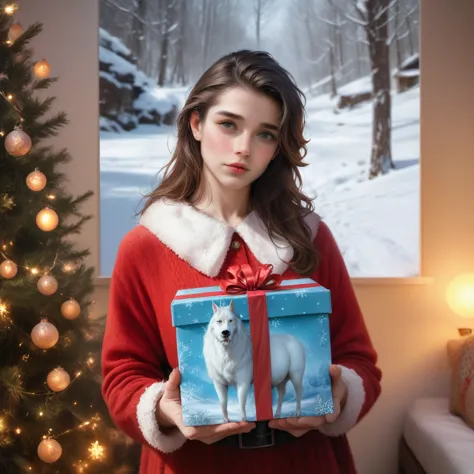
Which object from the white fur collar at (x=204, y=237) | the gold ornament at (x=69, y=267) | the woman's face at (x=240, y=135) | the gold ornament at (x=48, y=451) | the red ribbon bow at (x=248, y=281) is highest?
the woman's face at (x=240, y=135)

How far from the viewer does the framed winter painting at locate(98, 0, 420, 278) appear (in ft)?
10.3

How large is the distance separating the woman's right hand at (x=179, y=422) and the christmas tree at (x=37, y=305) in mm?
1325

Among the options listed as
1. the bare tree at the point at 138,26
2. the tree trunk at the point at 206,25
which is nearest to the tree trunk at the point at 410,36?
the tree trunk at the point at 206,25

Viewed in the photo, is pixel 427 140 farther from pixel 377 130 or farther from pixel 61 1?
pixel 61 1

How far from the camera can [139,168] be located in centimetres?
322

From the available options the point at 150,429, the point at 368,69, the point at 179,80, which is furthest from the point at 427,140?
the point at 150,429

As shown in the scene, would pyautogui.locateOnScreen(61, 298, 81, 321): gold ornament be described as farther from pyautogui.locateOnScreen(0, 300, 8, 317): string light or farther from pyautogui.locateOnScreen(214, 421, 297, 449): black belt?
pyautogui.locateOnScreen(214, 421, 297, 449): black belt

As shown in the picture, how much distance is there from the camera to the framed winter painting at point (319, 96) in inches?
124

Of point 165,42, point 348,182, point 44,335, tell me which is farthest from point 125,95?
point 44,335

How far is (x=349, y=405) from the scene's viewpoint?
3.77 ft

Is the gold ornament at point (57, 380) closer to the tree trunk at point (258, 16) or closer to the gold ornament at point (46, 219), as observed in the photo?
the gold ornament at point (46, 219)

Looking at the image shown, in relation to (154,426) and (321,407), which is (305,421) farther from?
(154,426)

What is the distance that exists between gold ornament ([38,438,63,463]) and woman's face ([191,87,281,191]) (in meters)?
1.61

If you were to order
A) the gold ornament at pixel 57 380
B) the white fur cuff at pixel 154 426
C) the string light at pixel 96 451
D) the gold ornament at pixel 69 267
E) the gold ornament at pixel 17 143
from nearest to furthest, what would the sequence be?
the white fur cuff at pixel 154 426 < the gold ornament at pixel 17 143 < the gold ornament at pixel 57 380 < the gold ornament at pixel 69 267 < the string light at pixel 96 451
